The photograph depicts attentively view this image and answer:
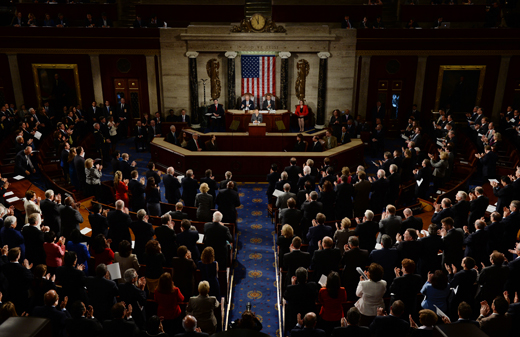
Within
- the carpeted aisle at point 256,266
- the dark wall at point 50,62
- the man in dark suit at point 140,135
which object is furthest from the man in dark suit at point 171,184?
the dark wall at point 50,62

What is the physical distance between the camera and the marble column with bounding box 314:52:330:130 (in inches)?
647

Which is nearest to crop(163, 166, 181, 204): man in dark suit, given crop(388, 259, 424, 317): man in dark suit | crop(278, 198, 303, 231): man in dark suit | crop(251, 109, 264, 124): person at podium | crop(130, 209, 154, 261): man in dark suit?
crop(130, 209, 154, 261): man in dark suit

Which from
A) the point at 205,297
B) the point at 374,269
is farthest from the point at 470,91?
the point at 205,297

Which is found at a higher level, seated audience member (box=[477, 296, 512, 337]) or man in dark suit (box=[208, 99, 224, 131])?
man in dark suit (box=[208, 99, 224, 131])

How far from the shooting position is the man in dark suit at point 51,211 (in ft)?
24.7

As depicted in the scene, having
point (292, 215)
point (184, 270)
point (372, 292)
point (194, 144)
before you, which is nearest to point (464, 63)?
point (194, 144)

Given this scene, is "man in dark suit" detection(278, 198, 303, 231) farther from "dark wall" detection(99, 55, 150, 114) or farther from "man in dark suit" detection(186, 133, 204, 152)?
"dark wall" detection(99, 55, 150, 114)

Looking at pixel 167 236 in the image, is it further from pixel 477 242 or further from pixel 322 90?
pixel 322 90

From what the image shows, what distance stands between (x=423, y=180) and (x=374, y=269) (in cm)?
539

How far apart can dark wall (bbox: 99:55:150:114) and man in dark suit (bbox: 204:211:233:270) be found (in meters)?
11.5

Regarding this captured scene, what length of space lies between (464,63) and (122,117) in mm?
13463

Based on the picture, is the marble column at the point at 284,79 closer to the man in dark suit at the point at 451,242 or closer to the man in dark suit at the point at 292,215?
the man in dark suit at the point at 292,215

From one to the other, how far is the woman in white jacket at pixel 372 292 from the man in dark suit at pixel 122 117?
12.9 meters

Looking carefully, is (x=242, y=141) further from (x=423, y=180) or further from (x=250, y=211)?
(x=423, y=180)
